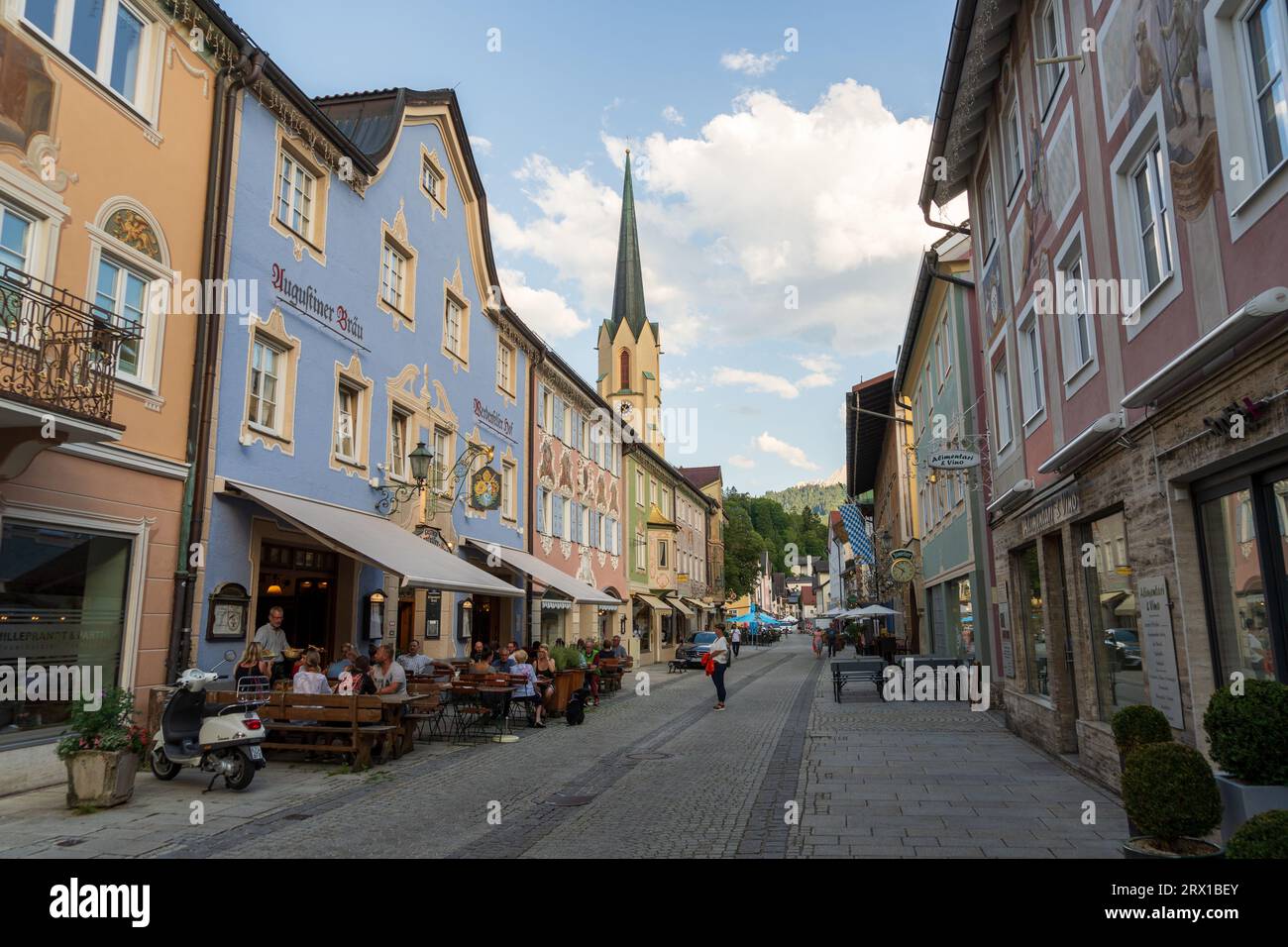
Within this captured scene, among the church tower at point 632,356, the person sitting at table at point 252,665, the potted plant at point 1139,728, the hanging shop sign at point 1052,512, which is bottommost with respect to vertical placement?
the potted plant at point 1139,728

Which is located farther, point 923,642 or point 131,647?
point 923,642

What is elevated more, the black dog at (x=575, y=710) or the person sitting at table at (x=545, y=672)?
the person sitting at table at (x=545, y=672)

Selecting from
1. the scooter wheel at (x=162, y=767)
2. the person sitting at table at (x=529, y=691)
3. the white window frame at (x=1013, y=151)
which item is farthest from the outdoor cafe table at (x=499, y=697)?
the white window frame at (x=1013, y=151)

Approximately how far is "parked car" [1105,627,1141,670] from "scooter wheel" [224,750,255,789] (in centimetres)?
920

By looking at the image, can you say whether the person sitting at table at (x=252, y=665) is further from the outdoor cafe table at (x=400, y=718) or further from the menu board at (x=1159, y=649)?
the menu board at (x=1159, y=649)

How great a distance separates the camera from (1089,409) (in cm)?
989

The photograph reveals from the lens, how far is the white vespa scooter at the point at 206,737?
9.38 meters

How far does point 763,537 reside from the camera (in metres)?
98.1

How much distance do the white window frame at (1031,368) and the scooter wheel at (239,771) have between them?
35.3ft

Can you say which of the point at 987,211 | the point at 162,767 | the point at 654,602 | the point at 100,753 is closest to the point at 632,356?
the point at 654,602

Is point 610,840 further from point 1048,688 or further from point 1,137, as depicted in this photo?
point 1,137

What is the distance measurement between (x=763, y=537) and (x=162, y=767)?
9025 cm
